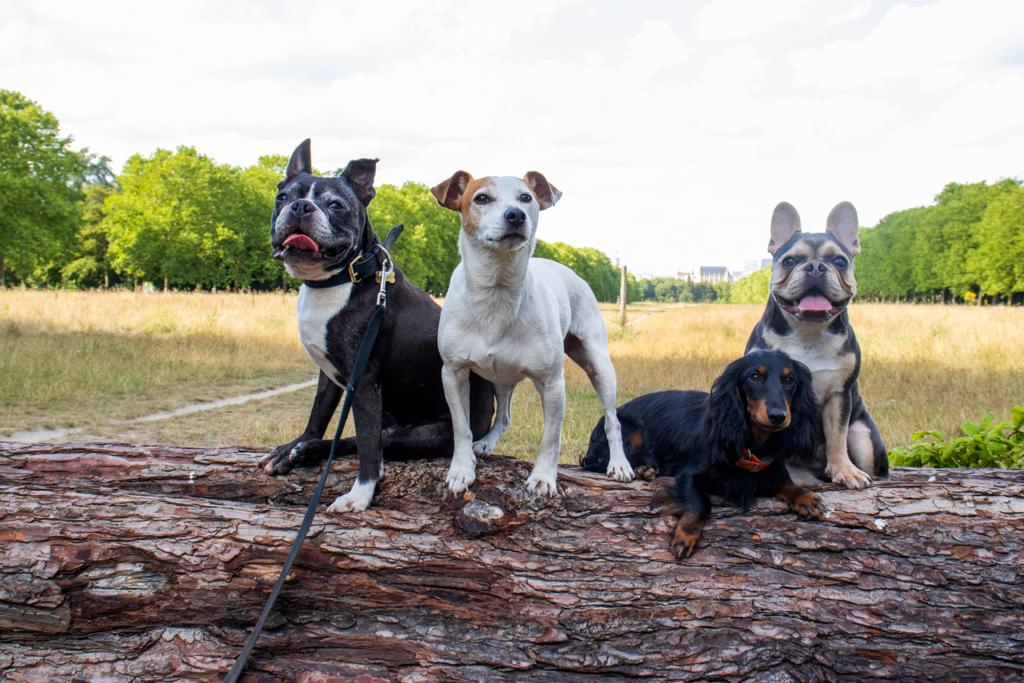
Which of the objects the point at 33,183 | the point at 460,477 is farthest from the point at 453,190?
the point at 33,183

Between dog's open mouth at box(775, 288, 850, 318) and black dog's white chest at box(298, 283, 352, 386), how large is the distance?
2.15 metres

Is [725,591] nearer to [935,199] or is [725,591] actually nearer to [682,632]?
[682,632]

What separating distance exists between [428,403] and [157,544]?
146 cm

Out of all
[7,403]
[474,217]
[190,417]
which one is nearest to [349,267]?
[474,217]

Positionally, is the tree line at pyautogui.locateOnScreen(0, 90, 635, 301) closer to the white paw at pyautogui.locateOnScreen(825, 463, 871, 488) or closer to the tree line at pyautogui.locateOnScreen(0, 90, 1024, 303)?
the tree line at pyautogui.locateOnScreen(0, 90, 1024, 303)

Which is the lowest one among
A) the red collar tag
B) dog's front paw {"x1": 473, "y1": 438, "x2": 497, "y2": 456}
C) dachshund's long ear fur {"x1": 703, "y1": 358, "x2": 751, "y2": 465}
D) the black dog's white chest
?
dog's front paw {"x1": 473, "y1": 438, "x2": 497, "y2": 456}

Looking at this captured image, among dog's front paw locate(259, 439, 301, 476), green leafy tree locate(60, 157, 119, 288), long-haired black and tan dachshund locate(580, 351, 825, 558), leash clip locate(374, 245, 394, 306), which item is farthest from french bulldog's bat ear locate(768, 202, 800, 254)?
green leafy tree locate(60, 157, 119, 288)

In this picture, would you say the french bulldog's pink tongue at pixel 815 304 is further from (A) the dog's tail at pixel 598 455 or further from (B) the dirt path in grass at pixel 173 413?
(B) the dirt path in grass at pixel 173 413

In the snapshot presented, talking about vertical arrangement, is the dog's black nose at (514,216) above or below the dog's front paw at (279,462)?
above

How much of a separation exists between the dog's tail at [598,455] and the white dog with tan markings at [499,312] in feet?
2.48

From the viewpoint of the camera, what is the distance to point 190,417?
11031mm

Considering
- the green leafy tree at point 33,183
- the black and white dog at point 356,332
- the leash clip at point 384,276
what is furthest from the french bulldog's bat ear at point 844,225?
the green leafy tree at point 33,183

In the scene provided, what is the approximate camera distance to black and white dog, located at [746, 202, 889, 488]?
326 centimetres

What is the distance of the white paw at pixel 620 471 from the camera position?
3.80 metres
